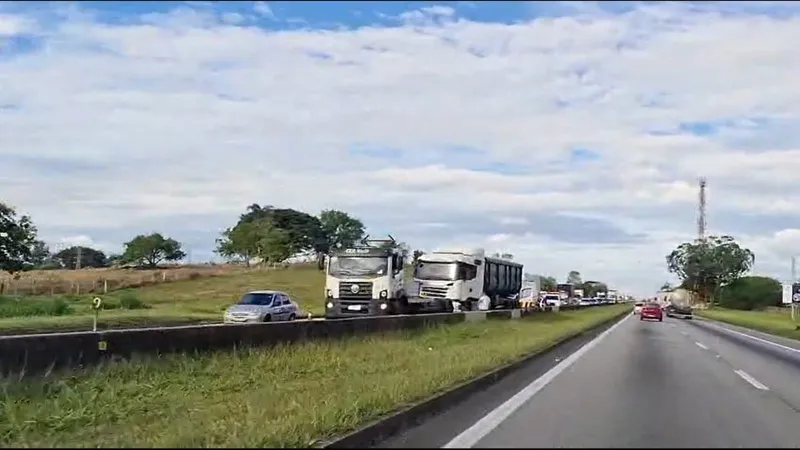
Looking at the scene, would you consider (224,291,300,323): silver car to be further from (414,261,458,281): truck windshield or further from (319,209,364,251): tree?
(319,209,364,251): tree

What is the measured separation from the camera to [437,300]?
164 feet

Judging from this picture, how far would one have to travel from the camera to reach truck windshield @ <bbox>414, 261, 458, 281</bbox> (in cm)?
5109

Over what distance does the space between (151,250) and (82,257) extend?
16.9 meters

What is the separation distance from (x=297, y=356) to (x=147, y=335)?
439cm

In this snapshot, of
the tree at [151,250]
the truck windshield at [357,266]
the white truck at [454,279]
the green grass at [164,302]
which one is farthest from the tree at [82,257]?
the truck windshield at [357,266]

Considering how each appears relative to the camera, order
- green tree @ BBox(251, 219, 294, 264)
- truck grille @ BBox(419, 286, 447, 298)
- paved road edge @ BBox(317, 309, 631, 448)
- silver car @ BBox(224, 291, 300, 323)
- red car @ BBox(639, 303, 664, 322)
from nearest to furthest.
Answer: paved road edge @ BBox(317, 309, 631, 448)
silver car @ BBox(224, 291, 300, 323)
truck grille @ BBox(419, 286, 447, 298)
red car @ BBox(639, 303, 664, 322)
green tree @ BBox(251, 219, 294, 264)

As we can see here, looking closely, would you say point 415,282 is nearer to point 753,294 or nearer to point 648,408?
point 648,408

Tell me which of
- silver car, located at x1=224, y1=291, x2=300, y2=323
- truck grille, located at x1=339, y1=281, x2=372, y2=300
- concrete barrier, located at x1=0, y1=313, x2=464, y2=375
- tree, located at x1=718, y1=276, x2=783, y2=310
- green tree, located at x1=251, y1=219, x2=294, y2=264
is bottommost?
concrete barrier, located at x1=0, y1=313, x2=464, y2=375

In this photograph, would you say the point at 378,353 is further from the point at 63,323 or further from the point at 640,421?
the point at 63,323

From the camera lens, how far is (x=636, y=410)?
1401 cm

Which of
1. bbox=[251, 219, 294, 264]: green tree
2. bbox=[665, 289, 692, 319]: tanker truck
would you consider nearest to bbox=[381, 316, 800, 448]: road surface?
bbox=[665, 289, 692, 319]: tanker truck

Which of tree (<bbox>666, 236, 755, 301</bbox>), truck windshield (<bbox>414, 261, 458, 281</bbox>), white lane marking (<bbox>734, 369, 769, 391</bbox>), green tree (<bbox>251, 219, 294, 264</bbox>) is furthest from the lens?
Answer: tree (<bbox>666, 236, 755, 301</bbox>)

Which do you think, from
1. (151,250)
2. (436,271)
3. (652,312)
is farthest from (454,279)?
(151,250)

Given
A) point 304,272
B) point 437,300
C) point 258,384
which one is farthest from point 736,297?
point 258,384
